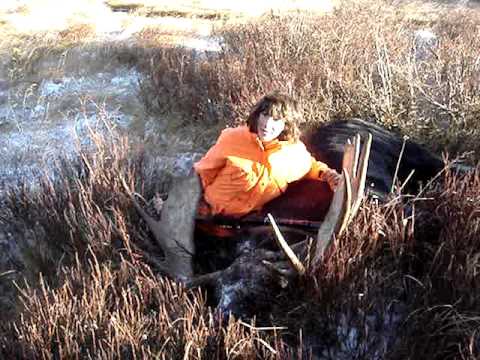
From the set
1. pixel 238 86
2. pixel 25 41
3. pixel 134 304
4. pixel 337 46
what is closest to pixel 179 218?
pixel 134 304

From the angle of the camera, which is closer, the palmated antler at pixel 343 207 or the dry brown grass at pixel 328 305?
the dry brown grass at pixel 328 305

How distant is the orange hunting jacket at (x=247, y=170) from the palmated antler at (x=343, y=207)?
75cm

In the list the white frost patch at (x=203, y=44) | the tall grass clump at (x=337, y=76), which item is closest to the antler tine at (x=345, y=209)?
the tall grass clump at (x=337, y=76)

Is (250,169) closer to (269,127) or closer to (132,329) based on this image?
(269,127)

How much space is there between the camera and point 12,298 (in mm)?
4387

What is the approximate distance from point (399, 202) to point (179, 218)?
132 cm

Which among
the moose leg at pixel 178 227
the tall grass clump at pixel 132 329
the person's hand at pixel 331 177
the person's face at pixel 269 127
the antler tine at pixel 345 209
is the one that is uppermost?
the person's face at pixel 269 127

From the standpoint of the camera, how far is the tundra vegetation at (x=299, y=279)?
3.19 m

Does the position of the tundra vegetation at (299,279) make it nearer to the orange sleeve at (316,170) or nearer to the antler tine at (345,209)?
the antler tine at (345,209)

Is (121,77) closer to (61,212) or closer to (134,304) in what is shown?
(61,212)

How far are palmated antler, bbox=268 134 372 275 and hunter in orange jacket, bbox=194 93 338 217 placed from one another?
2.34 feet

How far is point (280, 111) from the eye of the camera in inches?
155

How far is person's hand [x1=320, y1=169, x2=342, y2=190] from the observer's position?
4098 millimetres

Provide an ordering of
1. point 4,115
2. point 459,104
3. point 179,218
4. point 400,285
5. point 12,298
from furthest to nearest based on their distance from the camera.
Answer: point 4,115 < point 459,104 < point 12,298 < point 179,218 < point 400,285
